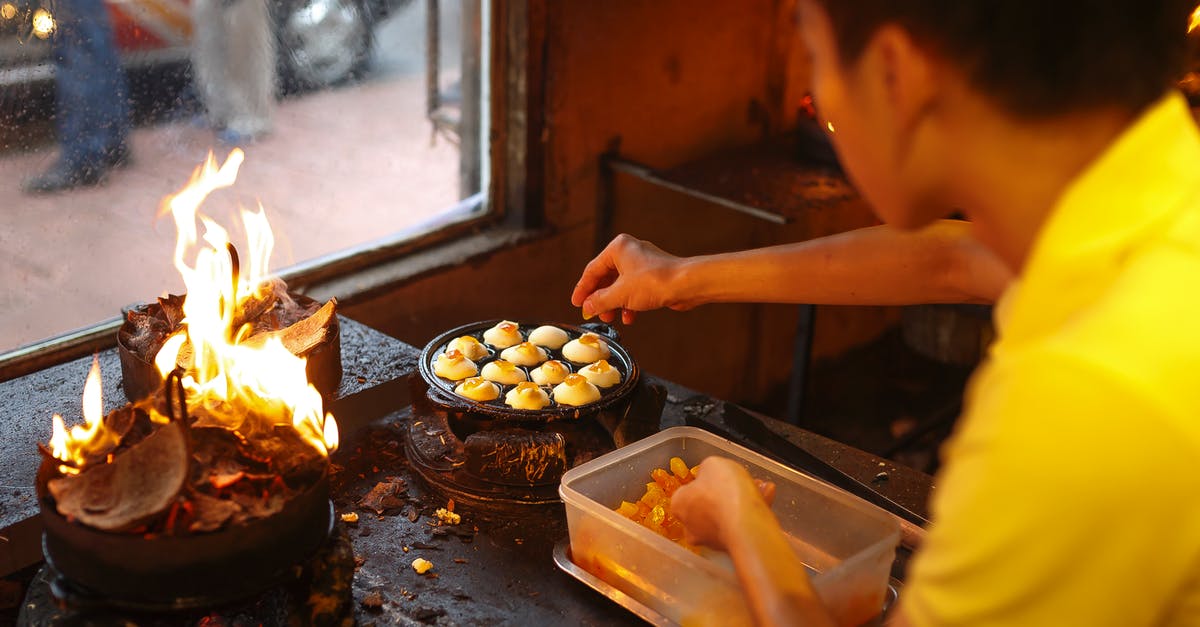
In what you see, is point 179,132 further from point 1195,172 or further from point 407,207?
point 1195,172

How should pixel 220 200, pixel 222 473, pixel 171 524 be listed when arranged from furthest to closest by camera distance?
pixel 220 200, pixel 222 473, pixel 171 524

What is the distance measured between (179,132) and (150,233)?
35cm

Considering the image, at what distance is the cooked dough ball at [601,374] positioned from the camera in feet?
8.61

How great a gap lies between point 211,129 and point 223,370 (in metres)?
1.60

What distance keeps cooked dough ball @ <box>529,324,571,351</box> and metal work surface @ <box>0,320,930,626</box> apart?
0.92 feet

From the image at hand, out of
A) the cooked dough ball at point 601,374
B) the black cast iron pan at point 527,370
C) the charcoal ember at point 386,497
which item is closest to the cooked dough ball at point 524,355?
the black cast iron pan at point 527,370

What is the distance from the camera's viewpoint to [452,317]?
414cm

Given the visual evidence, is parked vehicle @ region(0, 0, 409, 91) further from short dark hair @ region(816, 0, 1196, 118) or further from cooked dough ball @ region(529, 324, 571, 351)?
short dark hair @ region(816, 0, 1196, 118)

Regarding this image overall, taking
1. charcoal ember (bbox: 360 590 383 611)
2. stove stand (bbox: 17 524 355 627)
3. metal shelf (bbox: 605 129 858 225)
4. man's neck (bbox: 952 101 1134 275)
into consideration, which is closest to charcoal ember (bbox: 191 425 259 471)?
stove stand (bbox: 17 524 355 627)

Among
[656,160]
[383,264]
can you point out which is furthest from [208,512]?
[656,160]

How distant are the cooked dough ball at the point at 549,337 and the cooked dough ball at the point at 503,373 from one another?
19 cm

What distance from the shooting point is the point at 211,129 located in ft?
11.7

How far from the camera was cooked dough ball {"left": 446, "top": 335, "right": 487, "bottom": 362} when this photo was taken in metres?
2.74

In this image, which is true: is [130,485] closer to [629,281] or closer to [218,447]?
[218,447]
